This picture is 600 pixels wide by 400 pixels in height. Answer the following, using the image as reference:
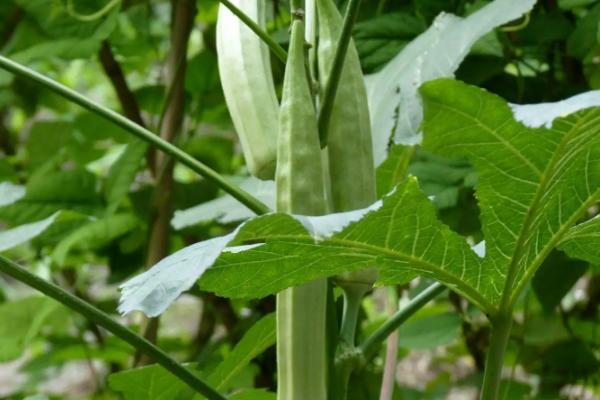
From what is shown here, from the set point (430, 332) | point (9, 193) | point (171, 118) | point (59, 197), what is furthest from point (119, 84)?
point (9, 193)

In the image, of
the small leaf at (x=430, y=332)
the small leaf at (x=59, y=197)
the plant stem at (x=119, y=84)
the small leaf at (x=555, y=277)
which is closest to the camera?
the small leaf at (x=555, y=277)

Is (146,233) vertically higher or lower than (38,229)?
higher

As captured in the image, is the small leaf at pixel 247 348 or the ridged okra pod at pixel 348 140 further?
the small leaf at pixel 247 348

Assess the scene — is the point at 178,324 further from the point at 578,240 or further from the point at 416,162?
the point at 578,240

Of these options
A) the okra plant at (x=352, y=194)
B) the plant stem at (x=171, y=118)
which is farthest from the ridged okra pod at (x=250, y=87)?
the plant stem at (x=171, y=118)

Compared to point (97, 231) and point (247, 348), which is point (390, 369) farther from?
point (97, 231)

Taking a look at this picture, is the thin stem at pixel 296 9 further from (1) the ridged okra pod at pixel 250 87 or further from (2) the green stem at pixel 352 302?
(2) the green stem at pixel 352 302

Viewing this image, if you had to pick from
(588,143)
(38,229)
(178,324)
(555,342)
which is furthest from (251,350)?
(178,324)
